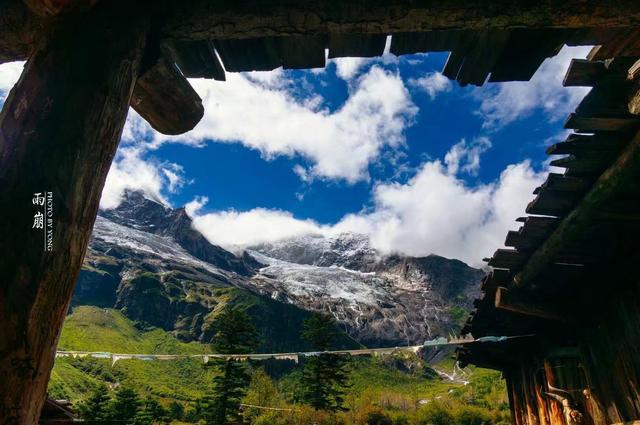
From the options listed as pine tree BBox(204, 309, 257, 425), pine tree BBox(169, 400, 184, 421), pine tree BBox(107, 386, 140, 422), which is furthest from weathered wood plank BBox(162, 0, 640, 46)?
pine tree BBox(169, 400, 184, 421)

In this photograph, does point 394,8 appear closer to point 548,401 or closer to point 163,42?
point 163,42

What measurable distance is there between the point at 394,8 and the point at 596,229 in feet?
10.8

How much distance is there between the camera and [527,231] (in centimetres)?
386

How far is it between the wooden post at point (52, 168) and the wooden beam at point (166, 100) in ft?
1.06

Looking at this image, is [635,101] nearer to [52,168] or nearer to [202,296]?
[52,168]

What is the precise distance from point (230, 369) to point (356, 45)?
38.4 m

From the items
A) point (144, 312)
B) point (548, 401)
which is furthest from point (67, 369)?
point (548, 401)

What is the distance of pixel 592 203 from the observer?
333cm

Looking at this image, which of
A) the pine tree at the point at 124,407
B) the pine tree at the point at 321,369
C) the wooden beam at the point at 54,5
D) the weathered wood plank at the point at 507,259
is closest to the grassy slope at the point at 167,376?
the pine tree at the point at 321,369

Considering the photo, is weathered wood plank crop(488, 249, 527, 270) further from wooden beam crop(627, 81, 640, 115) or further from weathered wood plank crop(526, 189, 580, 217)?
wooden beam crop(627, 81, 640, 115)

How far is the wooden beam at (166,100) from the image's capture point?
211 centimetres

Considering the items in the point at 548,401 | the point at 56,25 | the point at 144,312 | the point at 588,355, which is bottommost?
the point at 548,401

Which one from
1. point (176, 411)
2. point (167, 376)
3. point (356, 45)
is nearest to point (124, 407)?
point (176, 411)

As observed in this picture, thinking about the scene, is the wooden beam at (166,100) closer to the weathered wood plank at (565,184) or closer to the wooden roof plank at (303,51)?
the wooden roof plank at (303,51)
